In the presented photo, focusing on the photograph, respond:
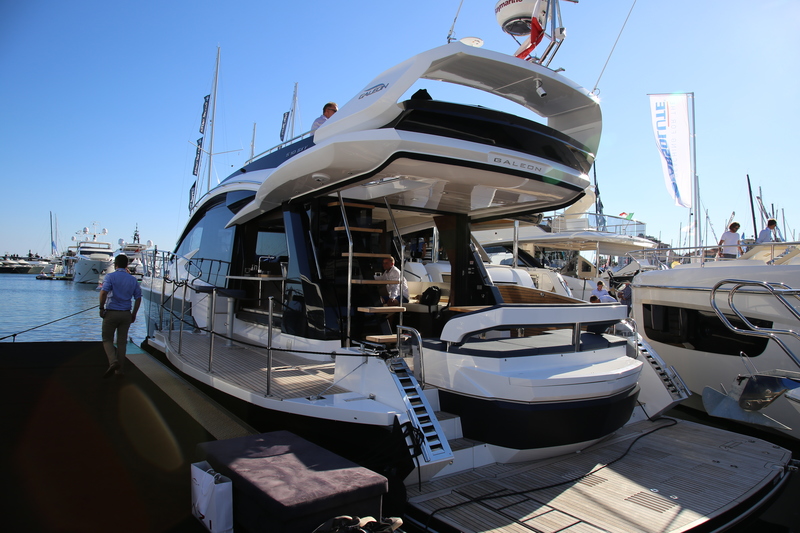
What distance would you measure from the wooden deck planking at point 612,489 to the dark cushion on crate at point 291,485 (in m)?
0.70

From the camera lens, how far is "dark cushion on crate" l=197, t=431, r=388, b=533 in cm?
213

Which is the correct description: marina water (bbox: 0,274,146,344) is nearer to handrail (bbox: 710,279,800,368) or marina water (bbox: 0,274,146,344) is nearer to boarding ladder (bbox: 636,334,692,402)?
boarding ladder (bbox: 636,334,692,402)

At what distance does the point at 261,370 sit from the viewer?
4754 millimetres

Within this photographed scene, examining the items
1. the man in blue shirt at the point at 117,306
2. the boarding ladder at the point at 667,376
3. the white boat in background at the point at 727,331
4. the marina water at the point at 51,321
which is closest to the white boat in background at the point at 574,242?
the white boat in background at the point at 727,331

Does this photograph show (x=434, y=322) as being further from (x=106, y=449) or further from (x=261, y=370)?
(x=106, y=449)

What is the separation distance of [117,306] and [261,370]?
101 inches

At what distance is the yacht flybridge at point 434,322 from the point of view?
335cm

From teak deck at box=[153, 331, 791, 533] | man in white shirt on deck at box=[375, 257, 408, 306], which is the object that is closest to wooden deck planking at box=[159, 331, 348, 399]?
teak deck at box=[153, 331, 791, 533]

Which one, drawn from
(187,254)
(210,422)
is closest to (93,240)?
(187,254)

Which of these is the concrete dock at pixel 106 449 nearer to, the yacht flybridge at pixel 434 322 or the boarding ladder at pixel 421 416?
the yacht flybridge at pixel 434 322

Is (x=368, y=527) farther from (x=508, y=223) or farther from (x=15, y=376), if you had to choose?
(x=15, y=376)

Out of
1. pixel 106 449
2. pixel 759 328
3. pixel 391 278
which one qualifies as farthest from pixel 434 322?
pixel 106 449

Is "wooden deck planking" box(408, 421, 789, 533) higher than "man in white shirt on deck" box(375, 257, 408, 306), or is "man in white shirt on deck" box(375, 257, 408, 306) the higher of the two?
"man in white shirt on deck" box(375, 257, 408, 306)

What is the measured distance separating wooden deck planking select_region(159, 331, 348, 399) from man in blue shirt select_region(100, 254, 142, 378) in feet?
1.98
